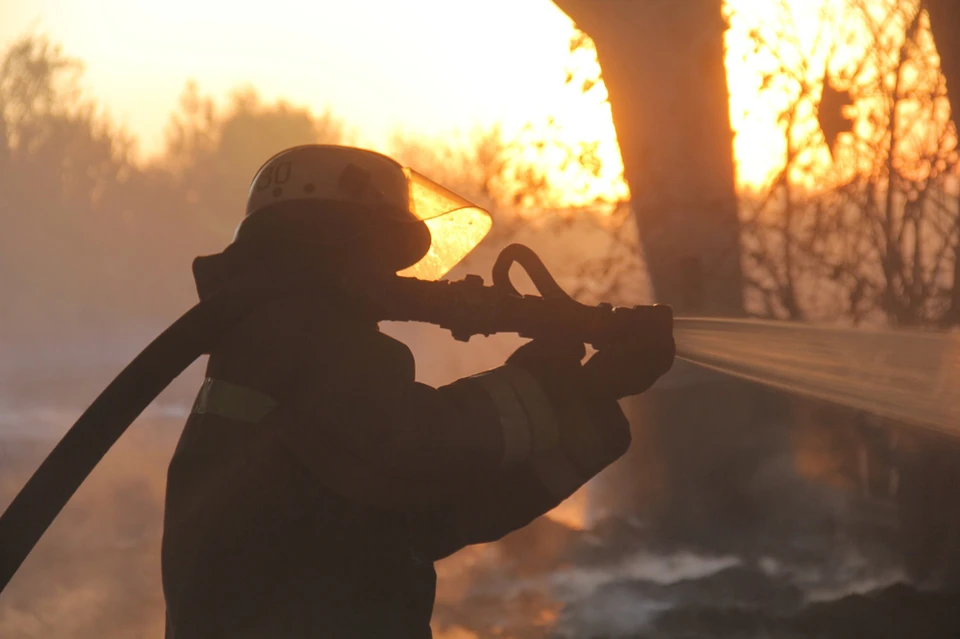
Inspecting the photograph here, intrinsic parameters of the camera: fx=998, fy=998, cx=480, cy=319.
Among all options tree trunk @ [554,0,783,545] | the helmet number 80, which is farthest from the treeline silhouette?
the helmet number 80

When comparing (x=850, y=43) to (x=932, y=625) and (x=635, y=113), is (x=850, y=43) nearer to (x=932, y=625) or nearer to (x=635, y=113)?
(x=635, y=113)

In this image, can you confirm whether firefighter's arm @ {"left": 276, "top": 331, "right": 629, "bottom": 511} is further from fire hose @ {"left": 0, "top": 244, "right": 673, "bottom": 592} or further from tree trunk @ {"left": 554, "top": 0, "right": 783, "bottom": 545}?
tree trunk @ {"left": 554, "top": 0, "right": 783, "bottom": 545}

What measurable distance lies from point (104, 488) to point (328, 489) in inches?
312

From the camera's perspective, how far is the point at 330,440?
1.65m

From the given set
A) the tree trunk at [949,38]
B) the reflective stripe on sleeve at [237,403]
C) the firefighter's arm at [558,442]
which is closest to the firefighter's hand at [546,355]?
the firefighter's arm at [558,442]

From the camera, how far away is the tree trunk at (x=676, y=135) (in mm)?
4449

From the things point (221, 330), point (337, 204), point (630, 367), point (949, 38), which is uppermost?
point (949, 38)

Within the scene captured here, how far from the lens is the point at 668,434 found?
5719mm

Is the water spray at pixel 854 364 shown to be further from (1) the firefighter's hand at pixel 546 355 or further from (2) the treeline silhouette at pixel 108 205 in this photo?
(2) the treeline silhouette at pixel 108 205

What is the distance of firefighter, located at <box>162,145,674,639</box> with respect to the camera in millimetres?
1663

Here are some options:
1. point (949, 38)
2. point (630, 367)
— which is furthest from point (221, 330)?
point (949, 38)

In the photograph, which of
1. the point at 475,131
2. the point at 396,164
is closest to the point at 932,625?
the point at 475,131

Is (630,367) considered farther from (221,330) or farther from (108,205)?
(108,205)

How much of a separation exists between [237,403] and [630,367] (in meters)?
0.73
